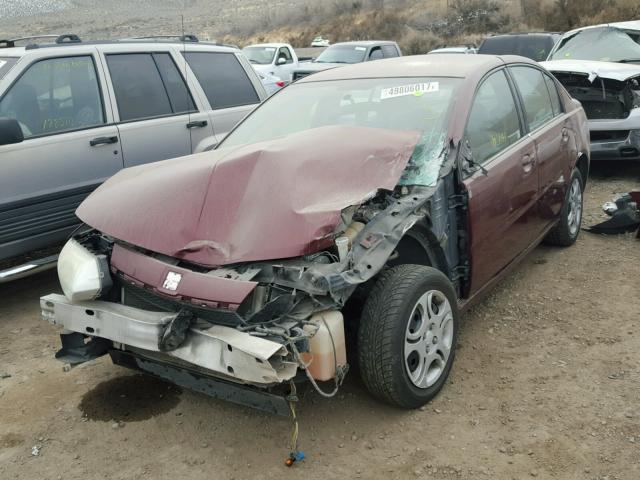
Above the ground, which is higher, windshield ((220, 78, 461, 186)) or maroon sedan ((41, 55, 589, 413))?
windshield ((220, 78, 461, 186))

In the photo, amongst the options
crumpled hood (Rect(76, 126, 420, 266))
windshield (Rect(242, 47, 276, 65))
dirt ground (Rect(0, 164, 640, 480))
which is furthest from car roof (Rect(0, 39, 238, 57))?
windshield (Rect(242, 47, 276, 65))

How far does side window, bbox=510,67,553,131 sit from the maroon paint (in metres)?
2.71

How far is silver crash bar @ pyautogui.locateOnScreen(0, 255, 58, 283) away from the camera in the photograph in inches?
170

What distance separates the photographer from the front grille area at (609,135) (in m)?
7.21

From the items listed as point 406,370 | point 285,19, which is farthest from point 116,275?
point 285,19

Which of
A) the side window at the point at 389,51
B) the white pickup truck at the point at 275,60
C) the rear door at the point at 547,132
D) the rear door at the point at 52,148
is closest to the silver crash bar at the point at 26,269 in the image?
the rear door at the point at 52,148

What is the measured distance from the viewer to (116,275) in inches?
122

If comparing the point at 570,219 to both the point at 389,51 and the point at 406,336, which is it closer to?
the point at 406,336

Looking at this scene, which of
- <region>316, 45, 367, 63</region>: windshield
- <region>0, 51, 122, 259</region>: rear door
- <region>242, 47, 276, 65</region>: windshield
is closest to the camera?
<region>0, 51, 122, 259</region>: rear door

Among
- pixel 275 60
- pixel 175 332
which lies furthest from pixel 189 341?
pixel 275 60

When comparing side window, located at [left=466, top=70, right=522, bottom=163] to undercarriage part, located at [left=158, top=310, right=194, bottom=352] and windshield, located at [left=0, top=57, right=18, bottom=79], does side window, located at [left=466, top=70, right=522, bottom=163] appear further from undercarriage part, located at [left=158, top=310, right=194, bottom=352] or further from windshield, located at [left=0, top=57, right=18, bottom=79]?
windshield, located at [left=0, top=57, right=18, bottom=79]

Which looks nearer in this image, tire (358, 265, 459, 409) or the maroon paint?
the maroon paint

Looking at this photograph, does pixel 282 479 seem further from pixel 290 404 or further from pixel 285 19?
pixel 285 19

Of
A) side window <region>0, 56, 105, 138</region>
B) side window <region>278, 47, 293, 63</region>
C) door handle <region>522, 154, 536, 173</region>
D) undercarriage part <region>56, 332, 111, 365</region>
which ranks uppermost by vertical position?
side window <region>0, 56, 105, 138</region>
